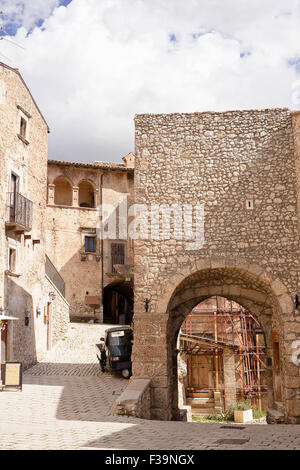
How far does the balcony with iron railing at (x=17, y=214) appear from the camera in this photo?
15.7 metres

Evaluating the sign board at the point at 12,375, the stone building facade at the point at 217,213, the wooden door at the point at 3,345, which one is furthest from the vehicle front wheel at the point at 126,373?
the sign board at the point at 12,375

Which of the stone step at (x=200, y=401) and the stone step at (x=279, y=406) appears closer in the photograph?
the stone step at (x=279, y=406)

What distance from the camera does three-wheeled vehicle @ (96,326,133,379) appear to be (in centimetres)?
1563

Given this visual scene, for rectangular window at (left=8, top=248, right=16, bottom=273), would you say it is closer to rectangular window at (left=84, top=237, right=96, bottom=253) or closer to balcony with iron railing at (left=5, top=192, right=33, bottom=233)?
balcony with iron railing at (left=5, top=192, right=33, bottom=233)

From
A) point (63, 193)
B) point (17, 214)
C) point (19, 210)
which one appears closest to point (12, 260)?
point (17, 214)

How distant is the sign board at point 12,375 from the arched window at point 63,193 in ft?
63.7

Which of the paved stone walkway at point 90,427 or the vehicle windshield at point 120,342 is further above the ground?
the vehicle windshield at point 120,342

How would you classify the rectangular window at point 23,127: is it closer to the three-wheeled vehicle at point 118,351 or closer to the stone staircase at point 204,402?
the three-wheeled vehicle at point 118,351

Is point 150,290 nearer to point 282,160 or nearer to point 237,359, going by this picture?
point 282,160

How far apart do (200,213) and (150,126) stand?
8.81 feet

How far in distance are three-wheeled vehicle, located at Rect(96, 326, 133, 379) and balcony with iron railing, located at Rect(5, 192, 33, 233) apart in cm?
463

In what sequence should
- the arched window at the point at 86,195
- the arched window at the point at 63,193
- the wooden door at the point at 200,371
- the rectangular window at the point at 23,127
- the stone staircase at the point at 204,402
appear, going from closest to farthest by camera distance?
the rectangular window at the point at 23,127 < the stone staircase at the point at 204,402 < the wooden door at the point at 200,371 < the arched window at the point at 63,193 < the arched window at the point at 86,195

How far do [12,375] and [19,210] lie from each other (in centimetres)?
591
